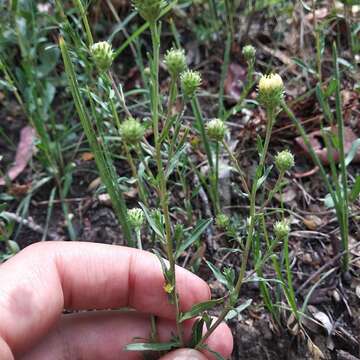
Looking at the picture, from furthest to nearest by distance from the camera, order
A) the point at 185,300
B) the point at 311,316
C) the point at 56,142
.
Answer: the point at 56,142 → the point at 311,316 → the point at 185,300

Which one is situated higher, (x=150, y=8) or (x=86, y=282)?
(x=150, y=8)

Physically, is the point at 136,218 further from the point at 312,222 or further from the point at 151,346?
the point at 312,222

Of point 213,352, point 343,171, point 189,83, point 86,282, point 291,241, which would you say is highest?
point 189,83

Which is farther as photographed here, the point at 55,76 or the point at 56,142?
the point at 55,76

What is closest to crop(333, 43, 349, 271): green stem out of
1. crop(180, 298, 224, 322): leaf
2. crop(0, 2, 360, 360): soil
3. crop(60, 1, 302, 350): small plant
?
crop(0, 2, 360, 360): soil

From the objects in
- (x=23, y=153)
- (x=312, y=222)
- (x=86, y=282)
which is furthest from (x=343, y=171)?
(x=23, y=153)

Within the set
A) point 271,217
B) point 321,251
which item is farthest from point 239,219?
point 321,251

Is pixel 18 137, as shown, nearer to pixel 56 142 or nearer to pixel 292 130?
pixel 56 142
